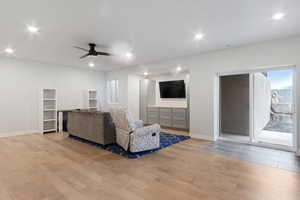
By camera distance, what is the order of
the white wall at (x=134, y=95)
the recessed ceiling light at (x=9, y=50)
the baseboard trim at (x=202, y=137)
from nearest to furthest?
the recessed ceiling light at (x=9, y=50) → the baseboard trim at (x=202, y=137) → the white wall at (x=134, y=95)

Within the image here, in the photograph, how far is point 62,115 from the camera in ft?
21.1

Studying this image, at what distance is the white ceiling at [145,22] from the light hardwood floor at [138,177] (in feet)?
8.85

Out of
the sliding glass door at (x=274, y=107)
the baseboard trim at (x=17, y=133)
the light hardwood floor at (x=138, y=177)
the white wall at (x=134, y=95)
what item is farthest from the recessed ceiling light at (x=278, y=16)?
the baseboard trim at (x=17, y=133)

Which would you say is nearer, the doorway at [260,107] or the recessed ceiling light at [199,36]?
the recessed ceiling light at [199,36]

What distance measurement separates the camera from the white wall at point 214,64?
3818 mm

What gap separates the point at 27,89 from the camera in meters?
5.91

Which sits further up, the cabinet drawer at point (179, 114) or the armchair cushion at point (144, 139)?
the cabinet drawer at point (179, 114)

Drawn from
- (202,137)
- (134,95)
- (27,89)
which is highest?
(27,89)

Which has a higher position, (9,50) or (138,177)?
(9,50)

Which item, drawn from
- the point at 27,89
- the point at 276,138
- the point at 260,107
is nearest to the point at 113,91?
the point at 27,89

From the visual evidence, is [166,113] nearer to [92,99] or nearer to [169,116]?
[169,116]

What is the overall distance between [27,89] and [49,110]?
104cm

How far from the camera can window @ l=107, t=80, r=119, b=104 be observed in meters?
8.04

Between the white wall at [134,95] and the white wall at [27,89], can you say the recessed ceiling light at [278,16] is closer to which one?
the white wall at [134,95]
